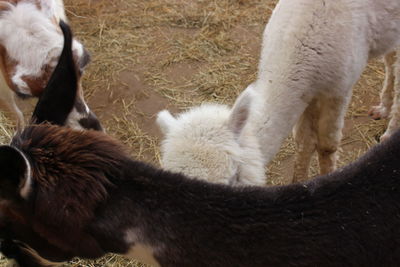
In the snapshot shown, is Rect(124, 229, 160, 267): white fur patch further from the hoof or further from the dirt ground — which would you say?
the hoof

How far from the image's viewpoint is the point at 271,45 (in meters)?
2.79

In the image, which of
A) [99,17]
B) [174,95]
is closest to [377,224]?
[174,95]

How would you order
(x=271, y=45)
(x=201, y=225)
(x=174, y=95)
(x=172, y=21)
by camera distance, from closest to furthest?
(x=201, y=225) < (x=271, y=45) < (x=174, y=95) < (x=172, y=21)

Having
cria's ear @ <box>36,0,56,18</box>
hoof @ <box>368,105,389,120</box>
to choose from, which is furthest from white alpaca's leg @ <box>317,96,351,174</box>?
cria's ear @ <box>36,0,56,18</box>

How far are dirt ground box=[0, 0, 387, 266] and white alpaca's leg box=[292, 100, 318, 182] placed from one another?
1.63 feet

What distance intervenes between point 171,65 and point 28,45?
7.52ft

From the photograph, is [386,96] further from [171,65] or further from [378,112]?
[171,65]

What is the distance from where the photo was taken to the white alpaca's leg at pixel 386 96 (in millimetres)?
3850

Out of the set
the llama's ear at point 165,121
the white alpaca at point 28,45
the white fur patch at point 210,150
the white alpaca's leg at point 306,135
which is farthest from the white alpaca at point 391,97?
the white alpaca at point 28,45

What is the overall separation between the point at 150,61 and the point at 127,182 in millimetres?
3688

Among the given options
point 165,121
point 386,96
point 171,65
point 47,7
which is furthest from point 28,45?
point 386,96

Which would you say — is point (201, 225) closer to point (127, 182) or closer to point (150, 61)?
point (127, 182)

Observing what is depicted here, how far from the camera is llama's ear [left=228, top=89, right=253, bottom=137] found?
230 cm

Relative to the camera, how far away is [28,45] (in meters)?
2.80
